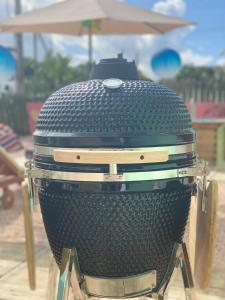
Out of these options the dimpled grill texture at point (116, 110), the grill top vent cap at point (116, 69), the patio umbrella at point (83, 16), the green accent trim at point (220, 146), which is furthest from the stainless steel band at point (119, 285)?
the green accent trim at point (220, 146)

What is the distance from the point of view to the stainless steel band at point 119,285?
1.61 meters

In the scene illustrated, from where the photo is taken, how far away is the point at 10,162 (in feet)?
17.1

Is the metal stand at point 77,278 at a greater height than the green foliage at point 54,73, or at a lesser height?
lesser

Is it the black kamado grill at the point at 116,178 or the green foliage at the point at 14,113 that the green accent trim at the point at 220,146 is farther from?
the green foliage at the point at 14,113

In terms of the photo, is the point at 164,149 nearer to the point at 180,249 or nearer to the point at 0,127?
the point at 180,249

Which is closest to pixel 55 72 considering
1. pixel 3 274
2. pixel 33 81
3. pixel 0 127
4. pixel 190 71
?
pixel 33 81

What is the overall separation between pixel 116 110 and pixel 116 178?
0.25 metres

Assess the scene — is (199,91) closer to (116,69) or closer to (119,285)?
(116,69)

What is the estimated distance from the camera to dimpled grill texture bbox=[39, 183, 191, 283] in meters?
1.54

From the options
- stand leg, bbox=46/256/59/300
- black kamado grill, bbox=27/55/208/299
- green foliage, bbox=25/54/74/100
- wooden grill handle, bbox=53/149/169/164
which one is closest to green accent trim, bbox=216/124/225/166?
stand leg, bbox=46/256/59/300

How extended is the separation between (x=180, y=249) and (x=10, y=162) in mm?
3830

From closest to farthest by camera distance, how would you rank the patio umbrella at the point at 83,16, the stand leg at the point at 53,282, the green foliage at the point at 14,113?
the stand leg at the point at 53,282, the patio umbrella at the point at 83,16, the green foliage at the point at 14,113

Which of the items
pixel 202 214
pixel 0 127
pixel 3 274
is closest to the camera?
pixel 202 214

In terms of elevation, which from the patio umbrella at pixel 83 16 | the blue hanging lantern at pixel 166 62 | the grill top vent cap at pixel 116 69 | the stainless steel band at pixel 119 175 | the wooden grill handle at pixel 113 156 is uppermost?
the patio umbrella at pixel 83 16
